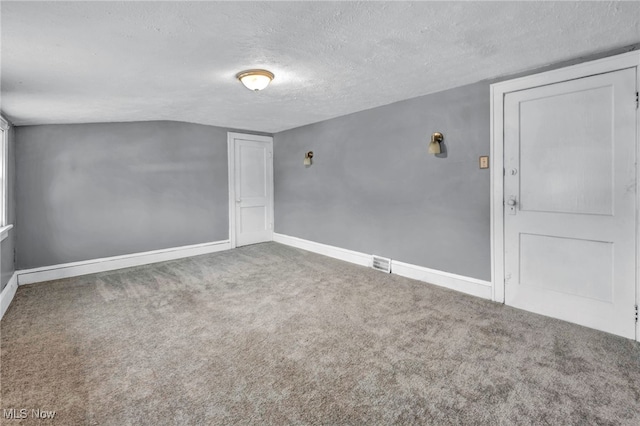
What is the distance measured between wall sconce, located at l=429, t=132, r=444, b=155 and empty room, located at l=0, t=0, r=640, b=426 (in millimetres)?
83

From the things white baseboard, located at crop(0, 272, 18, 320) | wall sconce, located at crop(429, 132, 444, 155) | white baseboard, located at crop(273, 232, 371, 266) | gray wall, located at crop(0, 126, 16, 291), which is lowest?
white baseboard, located at crop(0, 272, 18, 320)

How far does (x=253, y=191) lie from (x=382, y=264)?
115 inches

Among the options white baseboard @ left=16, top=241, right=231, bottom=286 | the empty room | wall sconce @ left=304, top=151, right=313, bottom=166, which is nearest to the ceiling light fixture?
the empty room

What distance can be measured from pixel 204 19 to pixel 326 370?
2.20 metres

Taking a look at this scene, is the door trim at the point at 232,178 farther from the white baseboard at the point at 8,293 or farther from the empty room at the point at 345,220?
the white baseboard at the point at 8,293

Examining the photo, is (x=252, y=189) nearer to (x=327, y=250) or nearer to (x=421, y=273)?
(x=327, y=250)

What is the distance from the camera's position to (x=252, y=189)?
580 cm

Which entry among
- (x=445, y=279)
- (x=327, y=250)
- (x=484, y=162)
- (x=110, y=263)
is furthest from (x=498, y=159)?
(x=110, y=263)

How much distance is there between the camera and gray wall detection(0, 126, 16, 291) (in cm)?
318

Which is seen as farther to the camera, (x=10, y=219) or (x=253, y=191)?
(x=253, y=191)

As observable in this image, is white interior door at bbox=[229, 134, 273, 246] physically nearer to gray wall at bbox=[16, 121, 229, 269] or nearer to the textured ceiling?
gray wall at bbox=[16, 121, 229, 269]

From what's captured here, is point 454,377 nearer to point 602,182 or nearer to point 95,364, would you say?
point 602,182

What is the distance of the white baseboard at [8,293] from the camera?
9.38 ft

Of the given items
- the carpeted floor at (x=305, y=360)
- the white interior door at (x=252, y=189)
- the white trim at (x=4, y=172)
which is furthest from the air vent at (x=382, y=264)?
the white trim at (x=4, y=172)
